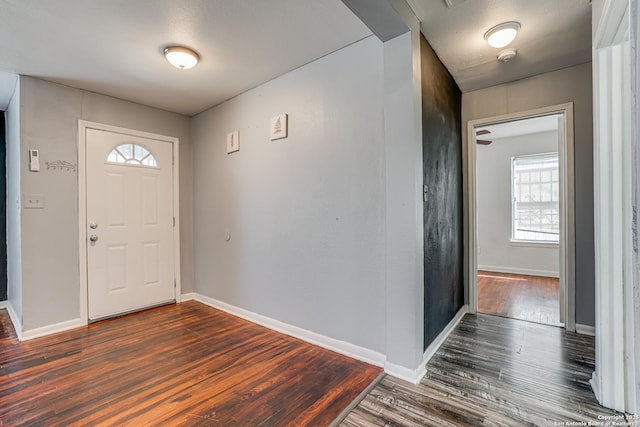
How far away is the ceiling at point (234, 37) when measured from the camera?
78.7 inches

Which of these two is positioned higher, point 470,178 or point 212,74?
point 212,74

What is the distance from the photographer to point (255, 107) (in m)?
3.21

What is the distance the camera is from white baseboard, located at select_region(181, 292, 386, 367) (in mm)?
2337

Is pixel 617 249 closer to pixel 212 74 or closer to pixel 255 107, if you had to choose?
pixel 255 107

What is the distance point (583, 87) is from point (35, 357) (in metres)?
5.27

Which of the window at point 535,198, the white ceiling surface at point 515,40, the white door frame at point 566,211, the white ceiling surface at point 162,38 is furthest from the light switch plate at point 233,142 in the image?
the window at point 535,198

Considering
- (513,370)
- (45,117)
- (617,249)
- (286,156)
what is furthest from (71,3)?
(513,370)

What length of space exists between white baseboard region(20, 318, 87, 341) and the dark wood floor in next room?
9 centimetres

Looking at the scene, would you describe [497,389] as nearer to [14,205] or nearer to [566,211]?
[566,211]

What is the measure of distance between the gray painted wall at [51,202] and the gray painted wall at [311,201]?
1.41 meters

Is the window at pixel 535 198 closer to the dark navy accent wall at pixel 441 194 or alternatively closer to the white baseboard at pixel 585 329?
the white baseboard at pixel 585 329

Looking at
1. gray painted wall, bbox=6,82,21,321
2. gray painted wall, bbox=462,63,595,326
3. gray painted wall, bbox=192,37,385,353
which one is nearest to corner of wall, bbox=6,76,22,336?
gray painted wall, bbox=6,82,21,321

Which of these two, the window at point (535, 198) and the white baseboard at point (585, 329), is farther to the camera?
the window at point (535, 198)

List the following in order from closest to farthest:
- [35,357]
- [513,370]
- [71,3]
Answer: [71,3] < [513,370] < [35,357]
